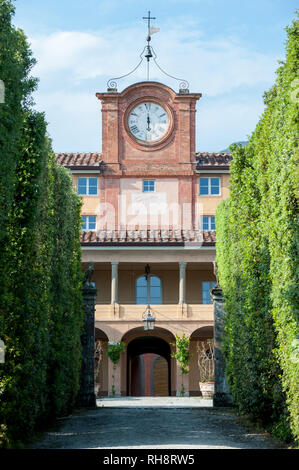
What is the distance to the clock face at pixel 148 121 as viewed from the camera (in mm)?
33469

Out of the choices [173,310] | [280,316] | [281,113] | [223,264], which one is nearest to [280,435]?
[280,316]

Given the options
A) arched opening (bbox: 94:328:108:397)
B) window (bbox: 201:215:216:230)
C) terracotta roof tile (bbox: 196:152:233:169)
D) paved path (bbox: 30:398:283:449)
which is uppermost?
terracotta roof tile (bbox: 196:152:233:169)

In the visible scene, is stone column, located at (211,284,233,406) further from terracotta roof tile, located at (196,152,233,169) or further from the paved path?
terracotta roof tile, located at (196,152,233,169)

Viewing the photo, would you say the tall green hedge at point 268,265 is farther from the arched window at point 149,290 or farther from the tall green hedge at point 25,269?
the arched window at point 149,290

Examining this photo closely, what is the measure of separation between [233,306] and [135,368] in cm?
2929

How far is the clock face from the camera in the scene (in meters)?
33.5

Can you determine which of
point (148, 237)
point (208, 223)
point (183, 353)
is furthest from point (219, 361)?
point (208, 223)

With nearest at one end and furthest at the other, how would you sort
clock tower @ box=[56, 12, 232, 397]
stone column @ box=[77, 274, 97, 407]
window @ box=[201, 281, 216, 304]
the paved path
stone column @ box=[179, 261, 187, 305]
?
the paved path → stone column @ box=[77, 274, 97, 407] → stone column @ box=[179, 261, 187, 305] → clock tower @ box=[56, 12, 232, 397] → window @ box=[201, 281, 216, 304]

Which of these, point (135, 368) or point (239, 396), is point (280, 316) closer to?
point (239, 396)

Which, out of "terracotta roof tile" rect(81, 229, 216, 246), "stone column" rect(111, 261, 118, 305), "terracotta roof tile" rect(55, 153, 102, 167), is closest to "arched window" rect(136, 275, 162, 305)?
"stone column" rect(111, 261, 118, 305)

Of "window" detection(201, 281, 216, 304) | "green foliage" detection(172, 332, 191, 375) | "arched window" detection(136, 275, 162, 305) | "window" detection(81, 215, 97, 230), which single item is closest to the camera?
"green foliage" detection(172, 332, 191, 375)

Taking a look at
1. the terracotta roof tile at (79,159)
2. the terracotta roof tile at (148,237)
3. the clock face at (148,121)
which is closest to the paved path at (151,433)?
the terracotta roof tile at (148,237)

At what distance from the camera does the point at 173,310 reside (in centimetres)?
2966

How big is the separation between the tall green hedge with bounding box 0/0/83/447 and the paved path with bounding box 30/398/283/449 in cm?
57
